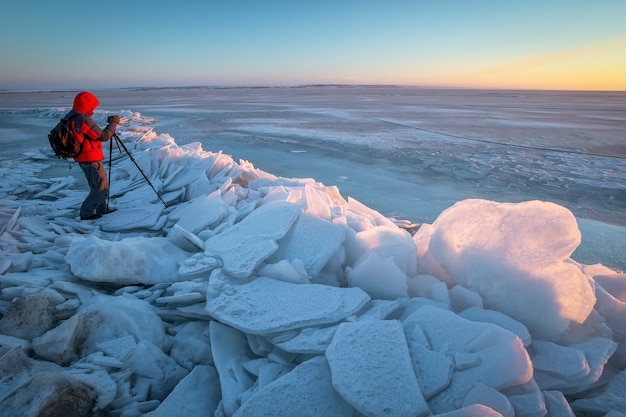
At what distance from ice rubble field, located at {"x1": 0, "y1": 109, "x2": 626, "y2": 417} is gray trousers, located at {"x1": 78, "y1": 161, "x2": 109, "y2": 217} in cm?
85

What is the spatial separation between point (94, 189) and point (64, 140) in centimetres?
64

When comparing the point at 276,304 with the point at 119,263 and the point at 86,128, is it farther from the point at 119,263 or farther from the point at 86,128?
the point at 86,128

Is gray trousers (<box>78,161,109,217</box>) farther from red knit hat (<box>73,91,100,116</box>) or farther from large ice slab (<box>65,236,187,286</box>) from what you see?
large ice slab (<box>65,236,187,286</box>)

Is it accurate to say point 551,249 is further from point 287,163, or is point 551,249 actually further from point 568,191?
point 287,163

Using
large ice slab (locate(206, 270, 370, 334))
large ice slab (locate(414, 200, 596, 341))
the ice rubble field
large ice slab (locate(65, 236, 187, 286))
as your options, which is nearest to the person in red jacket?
the ice rubble field

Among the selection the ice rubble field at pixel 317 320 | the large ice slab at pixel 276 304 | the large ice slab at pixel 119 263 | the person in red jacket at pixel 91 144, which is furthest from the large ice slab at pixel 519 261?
the person in red jacket at pixel 91 144

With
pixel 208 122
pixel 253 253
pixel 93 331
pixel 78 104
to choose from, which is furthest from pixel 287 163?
pixel 208 122

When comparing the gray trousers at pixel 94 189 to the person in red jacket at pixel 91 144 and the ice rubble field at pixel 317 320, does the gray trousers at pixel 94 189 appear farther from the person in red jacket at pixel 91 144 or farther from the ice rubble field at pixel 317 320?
the ice rubble field at pixel 317 320

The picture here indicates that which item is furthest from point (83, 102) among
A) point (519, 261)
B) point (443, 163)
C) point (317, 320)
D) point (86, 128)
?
point (443, 163)

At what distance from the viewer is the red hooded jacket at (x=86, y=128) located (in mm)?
3859

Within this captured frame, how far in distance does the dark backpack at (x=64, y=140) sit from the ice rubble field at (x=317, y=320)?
3.44 ft

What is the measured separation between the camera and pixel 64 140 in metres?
3.82

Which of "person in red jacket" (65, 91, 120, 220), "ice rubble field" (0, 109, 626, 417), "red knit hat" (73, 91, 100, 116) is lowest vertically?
"ice rubble field" (0, 109, 626, 417)

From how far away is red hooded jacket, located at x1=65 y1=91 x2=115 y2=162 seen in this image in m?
3.86
